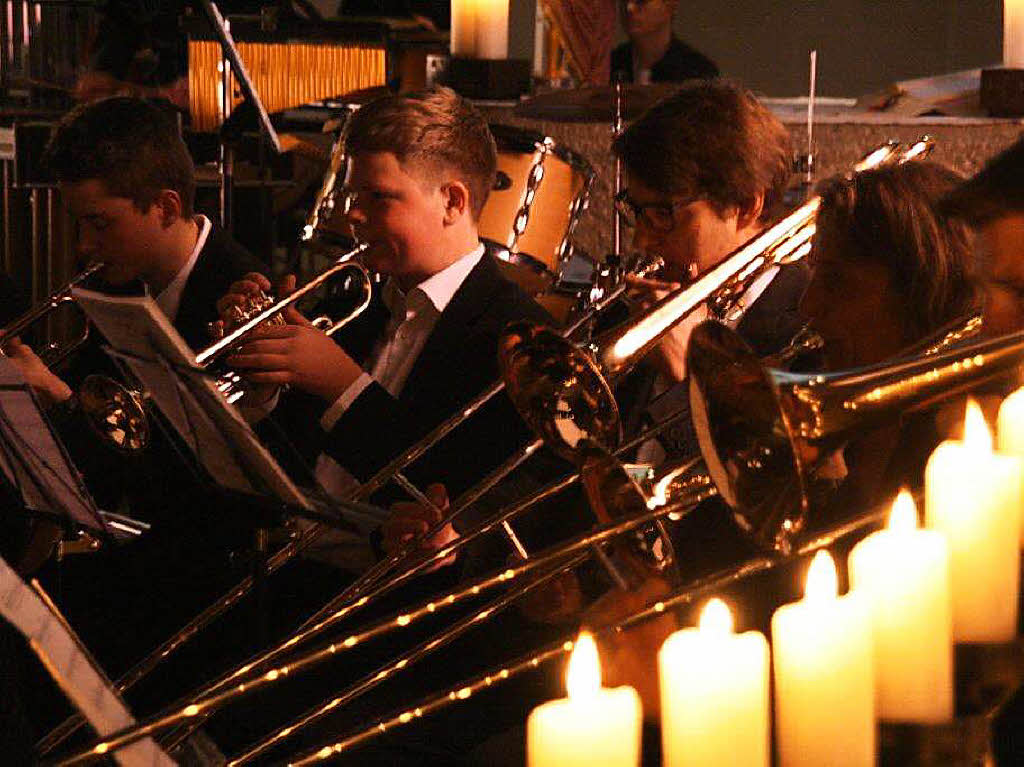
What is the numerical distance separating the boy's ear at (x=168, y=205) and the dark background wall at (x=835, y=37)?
3717 millimetres

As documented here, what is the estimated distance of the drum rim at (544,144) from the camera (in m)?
3.55

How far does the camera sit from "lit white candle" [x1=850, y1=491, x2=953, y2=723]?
1.20 metres

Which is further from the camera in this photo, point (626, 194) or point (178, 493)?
point (178, 493)

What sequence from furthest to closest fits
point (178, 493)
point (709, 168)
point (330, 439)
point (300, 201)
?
point (300, 201) < point (178, 493) < point (709, 168) < point (330, 439)

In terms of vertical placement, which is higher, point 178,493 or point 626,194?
point 626,194

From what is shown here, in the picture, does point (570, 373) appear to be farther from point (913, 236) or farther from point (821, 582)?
point (821, 582)

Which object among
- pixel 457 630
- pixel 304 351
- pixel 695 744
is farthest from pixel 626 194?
pixel 695 744

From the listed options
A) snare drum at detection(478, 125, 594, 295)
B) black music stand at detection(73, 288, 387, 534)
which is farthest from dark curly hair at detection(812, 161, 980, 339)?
snare drum at detection(478, 125, 594, 295)

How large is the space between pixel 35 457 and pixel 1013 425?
4.22 ft

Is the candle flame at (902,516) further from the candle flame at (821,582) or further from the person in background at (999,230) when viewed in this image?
the person in background at (999,230)

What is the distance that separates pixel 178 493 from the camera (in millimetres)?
3041

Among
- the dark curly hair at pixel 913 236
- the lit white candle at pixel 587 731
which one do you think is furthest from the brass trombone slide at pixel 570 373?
the lit white candle at pixel 587 731

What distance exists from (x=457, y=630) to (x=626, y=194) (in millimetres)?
1109

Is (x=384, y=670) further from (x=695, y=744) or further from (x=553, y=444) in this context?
(x=695, y=744)
